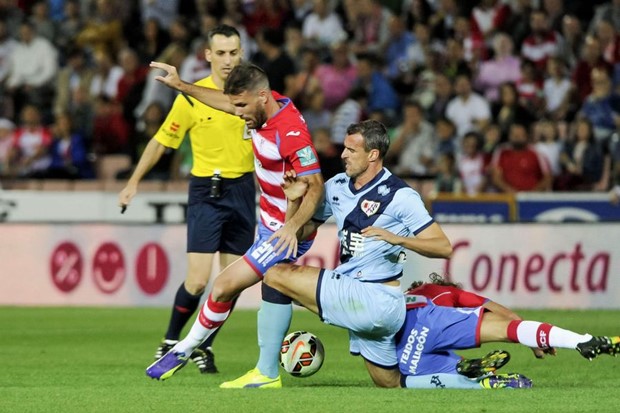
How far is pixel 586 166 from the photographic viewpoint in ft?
59.4

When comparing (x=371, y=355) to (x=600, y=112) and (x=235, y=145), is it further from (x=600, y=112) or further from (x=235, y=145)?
(x=600, y=112)

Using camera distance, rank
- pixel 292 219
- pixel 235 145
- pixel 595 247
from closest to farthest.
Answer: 1. pixel 292 219
2. pixel 235 145
3. pixel 595 247

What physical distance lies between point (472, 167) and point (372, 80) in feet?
7.62

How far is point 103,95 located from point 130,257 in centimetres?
550

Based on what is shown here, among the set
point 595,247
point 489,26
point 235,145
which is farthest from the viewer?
point 489,26

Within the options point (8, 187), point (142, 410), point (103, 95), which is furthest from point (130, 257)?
point (142, 410)

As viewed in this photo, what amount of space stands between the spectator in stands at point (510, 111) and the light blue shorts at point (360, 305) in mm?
10428

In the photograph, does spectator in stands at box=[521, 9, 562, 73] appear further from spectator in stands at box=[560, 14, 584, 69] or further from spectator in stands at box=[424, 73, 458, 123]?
spectator in stands at box=[424, 73, 458, 123]

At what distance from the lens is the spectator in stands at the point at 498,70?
1983 centimetres

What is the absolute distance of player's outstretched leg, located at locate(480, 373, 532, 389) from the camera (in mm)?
8758

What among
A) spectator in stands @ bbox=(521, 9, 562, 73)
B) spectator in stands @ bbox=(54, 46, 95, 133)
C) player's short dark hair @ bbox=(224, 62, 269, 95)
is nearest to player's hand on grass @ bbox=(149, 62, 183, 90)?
player's short dark hair @ bbox=(224, 62, 269, 95)

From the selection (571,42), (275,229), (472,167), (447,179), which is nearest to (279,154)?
(275,229)

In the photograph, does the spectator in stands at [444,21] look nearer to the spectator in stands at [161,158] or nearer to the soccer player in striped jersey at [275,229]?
the spectator in stands at [161,158]

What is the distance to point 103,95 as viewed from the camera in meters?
21.3
